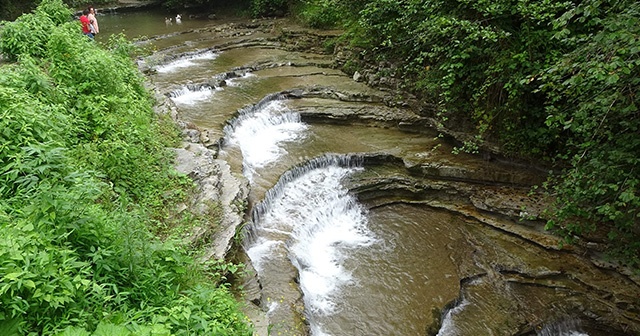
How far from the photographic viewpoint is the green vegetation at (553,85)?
5043 millimetres

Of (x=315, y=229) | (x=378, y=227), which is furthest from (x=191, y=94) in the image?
(x=378, y=227)

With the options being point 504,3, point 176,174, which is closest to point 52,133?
point 176,174

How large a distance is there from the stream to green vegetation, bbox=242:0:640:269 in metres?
0.84

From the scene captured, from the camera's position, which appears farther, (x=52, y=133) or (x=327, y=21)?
(x=327, y=21)

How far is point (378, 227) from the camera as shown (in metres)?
8.83

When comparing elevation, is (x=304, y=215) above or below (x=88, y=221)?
below

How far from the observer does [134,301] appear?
3.68 metres

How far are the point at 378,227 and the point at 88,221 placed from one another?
6166 mm

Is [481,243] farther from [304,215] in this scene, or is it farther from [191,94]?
[191,94]

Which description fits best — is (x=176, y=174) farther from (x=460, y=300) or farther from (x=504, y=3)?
(x=504, y=3)

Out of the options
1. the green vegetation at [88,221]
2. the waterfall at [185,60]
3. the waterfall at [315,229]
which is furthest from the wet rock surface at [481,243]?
the waterfall at [185,60]

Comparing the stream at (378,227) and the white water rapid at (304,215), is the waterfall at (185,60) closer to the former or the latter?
the stream at (378,227)

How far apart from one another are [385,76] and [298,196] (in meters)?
5.77

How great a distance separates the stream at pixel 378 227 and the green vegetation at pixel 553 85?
838mm
